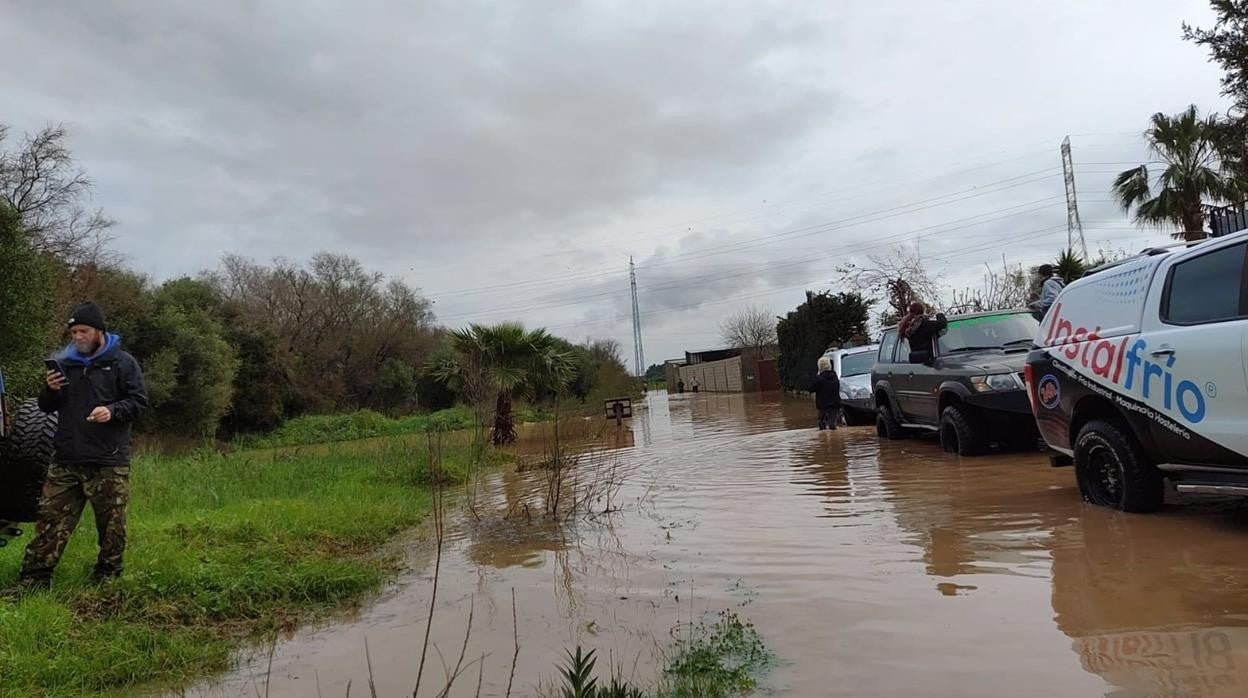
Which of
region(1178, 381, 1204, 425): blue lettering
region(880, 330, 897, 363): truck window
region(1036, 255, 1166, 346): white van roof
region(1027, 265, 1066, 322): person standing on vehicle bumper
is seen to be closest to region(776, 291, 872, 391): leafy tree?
region(880, 330, 897, 363): truck window

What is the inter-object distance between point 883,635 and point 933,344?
705 cm

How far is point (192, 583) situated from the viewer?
5047 mm

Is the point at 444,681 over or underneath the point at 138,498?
underneath

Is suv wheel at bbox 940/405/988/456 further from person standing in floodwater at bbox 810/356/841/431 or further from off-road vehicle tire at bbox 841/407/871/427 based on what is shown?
off-road vehicle tire at bbox 841/407/871/427

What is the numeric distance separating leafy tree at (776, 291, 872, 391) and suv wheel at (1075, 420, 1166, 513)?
22598 millimetres

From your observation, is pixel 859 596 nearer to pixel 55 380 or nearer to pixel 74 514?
pixel 74 514

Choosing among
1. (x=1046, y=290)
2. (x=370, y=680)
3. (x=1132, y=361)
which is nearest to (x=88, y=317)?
(x=370, y=680)

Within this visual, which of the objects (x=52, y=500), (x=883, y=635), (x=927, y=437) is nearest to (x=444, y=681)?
(x=883, y=635)

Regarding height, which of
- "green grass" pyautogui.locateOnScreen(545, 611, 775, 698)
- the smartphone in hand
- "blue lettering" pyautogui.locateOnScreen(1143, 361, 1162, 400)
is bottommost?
"green grass" pyautogui.locateOnScreen(545, 611, 775, 698)

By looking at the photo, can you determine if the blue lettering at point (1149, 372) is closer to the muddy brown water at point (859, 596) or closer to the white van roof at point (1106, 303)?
the white van roof at point (1106, 303)

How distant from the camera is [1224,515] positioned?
17.2ft

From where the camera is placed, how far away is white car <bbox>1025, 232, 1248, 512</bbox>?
14.8 ft

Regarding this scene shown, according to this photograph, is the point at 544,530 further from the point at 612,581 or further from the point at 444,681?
the point at 444,681

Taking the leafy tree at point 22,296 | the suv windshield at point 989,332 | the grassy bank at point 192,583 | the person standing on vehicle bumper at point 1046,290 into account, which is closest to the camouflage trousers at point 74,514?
the grassy bank at point 192,583
